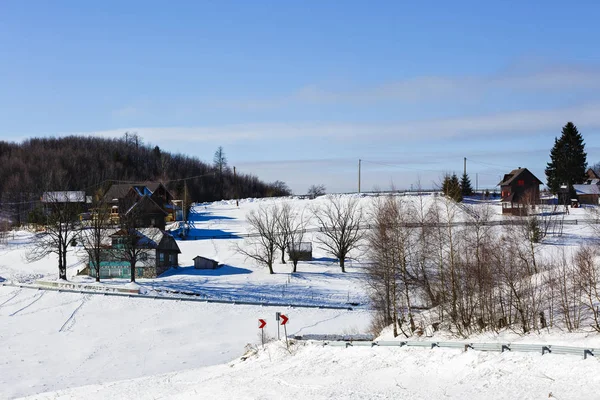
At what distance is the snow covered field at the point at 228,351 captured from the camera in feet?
56.6

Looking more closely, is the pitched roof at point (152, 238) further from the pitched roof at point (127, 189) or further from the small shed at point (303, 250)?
the pitched roof at point (127, 189)

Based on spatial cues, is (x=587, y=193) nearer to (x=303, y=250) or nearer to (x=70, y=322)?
(x=303, y=250)

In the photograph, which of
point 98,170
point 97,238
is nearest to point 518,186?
point 97,238

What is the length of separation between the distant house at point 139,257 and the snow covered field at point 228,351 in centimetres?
182

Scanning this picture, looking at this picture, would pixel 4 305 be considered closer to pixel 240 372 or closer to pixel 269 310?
pixel 269 310

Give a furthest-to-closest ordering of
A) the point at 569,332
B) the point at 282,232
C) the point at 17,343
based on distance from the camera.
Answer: the point at 282,232 < the point at 17,343 < the point at 569,332

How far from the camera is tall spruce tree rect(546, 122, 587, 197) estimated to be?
8925 centimetres

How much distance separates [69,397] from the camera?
2378cm

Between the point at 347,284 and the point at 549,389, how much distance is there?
37.4m

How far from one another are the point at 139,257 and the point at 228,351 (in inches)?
1030

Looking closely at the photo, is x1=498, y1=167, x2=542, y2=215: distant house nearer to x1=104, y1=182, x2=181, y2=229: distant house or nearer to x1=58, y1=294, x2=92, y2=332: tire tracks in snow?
x1=104, y1=182, x2=181, y2=229: distant house

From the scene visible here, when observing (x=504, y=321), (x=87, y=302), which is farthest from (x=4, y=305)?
(x=504, y=321)

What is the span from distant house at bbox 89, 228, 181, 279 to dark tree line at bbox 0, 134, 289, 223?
53.5 metres

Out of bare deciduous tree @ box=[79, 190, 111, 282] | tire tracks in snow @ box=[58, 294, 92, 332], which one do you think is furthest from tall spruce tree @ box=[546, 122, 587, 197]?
tire tracks in snow @ box=[58, 294, 92, 332]
